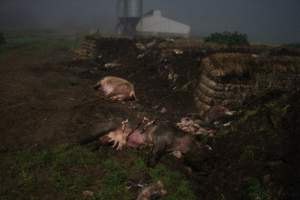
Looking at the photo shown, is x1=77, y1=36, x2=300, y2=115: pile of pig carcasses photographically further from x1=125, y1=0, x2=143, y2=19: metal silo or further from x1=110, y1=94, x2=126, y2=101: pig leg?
x1=125, y1=0, x2=143, y2=19: metal silo

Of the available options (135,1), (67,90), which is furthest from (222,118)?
(135,1)

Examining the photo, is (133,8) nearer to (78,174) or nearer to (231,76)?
(231,76)

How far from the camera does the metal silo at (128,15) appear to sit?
156 feet

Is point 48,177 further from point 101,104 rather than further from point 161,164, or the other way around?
point 101,104

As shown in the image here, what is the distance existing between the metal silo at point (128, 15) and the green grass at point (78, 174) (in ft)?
138

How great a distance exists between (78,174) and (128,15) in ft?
152

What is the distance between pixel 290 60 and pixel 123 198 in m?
8.32

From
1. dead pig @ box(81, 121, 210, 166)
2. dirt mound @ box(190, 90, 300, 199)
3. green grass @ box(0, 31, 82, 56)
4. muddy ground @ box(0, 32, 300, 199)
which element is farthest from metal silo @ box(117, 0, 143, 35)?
dirt mound @ box(190, 90, 300, 199)

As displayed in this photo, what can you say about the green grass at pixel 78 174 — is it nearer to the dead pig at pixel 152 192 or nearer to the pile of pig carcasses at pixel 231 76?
the dead pig at pixel 152 192

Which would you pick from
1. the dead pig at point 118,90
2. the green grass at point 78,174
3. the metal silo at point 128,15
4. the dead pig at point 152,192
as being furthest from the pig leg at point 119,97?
the metal silo at point 128,15

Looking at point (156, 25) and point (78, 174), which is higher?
point (156, 25)

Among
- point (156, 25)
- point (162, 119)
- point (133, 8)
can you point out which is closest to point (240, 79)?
point (162, 119)

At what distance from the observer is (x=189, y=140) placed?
6.35 metres

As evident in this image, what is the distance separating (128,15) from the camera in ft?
160
